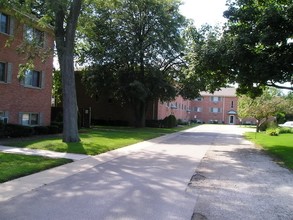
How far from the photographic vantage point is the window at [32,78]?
2397 cm

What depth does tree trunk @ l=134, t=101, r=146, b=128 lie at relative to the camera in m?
40.6

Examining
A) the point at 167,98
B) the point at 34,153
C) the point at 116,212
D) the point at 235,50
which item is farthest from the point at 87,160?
the point at 167,98

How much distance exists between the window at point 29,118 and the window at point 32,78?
6.15 ft

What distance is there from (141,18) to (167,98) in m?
7.91

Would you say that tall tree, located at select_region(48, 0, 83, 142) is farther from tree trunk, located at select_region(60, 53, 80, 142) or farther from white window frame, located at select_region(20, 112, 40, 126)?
white window frame, located at select_region(20, 112, 40, 126)

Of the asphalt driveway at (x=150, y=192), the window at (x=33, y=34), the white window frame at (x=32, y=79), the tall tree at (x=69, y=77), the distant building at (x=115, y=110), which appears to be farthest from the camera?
the distant building at (x=115, y=110)

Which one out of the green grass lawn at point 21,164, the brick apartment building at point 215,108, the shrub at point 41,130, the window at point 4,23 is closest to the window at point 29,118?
the shrub at point 41,130

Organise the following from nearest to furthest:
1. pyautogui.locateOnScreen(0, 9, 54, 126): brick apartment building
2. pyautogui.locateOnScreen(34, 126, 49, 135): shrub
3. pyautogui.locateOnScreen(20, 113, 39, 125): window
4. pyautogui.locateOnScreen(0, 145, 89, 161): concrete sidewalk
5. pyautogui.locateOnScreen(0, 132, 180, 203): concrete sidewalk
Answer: pyautogui.locateOnScreen(0, 132, 180, 203): concrete sidewalk → pyautogui.locateOnScreen(0, 145, 89, 161): concrete sidewalk → pyautogui.locateOnScreen(0, 9, 54, 126): brick apartment building → pyautogui.locateOnScreen(34, 126, 49, 135): shrub → pyautogui.locateOnScreen(20, 113, 39, 125): window

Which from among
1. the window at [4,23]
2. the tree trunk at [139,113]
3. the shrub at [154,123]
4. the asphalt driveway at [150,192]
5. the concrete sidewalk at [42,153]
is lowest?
the asphalt driveway at [150,192]

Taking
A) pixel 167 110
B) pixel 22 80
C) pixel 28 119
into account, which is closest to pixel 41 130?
pixel 28 119

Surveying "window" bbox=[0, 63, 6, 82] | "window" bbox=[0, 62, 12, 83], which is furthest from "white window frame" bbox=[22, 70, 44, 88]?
"window" bbox=[0, 63, 6, 82]

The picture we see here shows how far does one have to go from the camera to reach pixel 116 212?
660 centimetres

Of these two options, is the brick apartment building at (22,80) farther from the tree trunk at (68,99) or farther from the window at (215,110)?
the window at (215,110)

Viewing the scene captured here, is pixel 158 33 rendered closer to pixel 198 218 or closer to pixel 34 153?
pixel 34 153
